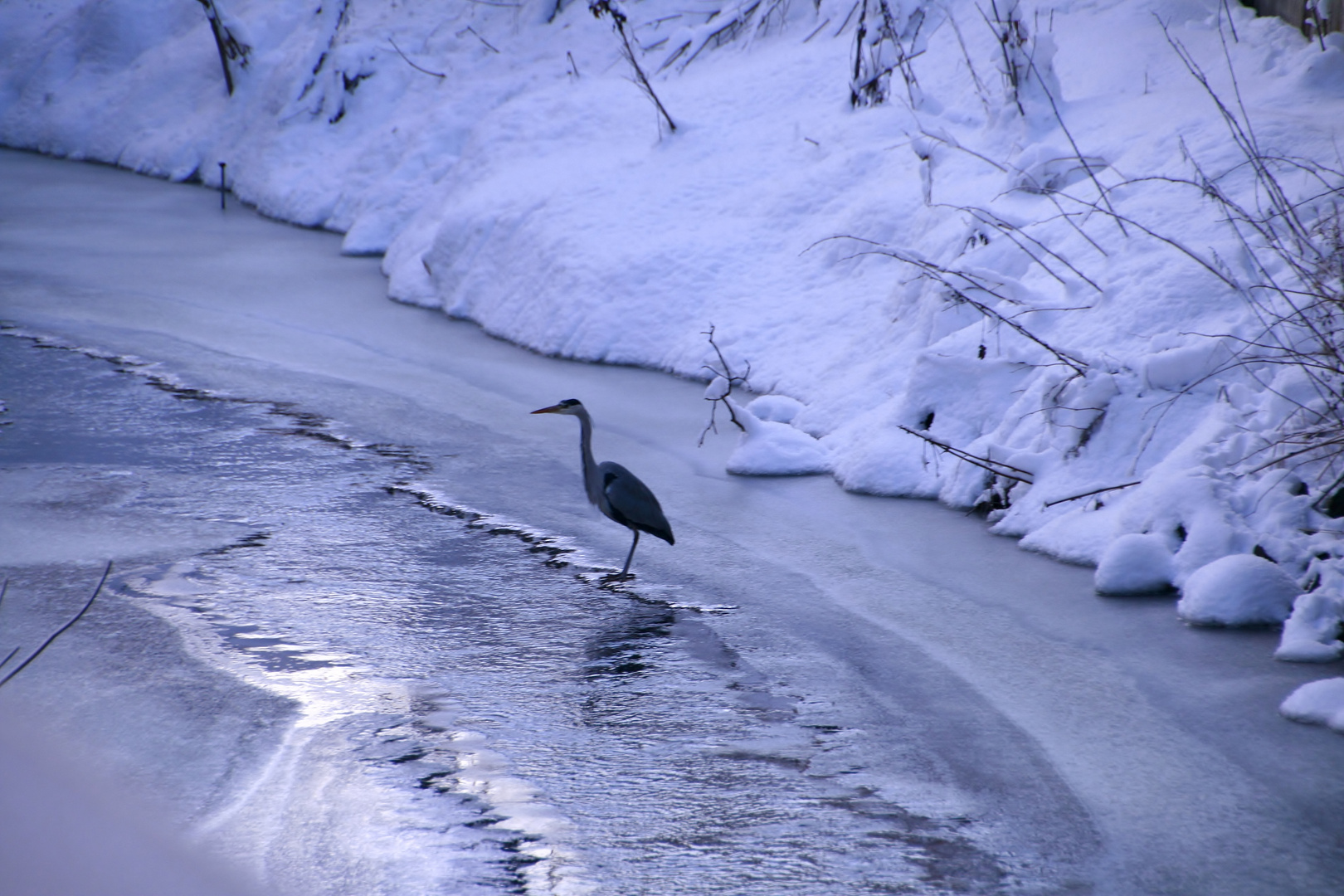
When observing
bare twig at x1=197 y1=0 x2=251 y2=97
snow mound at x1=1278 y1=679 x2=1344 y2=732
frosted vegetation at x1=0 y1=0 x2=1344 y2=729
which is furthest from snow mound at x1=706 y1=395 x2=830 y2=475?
bare twig at x1=197 y1=0 x2=251 y2=97

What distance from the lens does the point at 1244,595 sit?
187 inches

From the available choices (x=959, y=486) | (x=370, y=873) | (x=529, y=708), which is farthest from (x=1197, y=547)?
(x=370, y=873)

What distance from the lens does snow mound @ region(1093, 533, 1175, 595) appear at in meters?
5.15

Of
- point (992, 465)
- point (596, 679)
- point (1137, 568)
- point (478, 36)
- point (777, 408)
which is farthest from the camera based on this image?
point (478, 36)

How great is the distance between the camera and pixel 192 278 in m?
11.6

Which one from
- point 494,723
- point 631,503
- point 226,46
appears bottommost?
point 494,723

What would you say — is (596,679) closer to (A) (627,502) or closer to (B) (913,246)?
(A) (627,502)

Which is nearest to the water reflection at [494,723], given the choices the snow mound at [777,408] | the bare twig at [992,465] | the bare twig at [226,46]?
the bare twig at [992,465]

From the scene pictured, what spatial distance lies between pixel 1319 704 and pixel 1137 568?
126cm

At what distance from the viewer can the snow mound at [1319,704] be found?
390 centimetres

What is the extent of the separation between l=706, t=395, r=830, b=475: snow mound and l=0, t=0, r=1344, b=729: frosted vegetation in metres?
0.02

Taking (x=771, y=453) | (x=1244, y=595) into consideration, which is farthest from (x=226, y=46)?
(x=1244, y=595)

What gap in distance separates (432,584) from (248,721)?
134 cm

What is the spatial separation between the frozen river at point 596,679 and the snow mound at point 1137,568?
0.11 meters
